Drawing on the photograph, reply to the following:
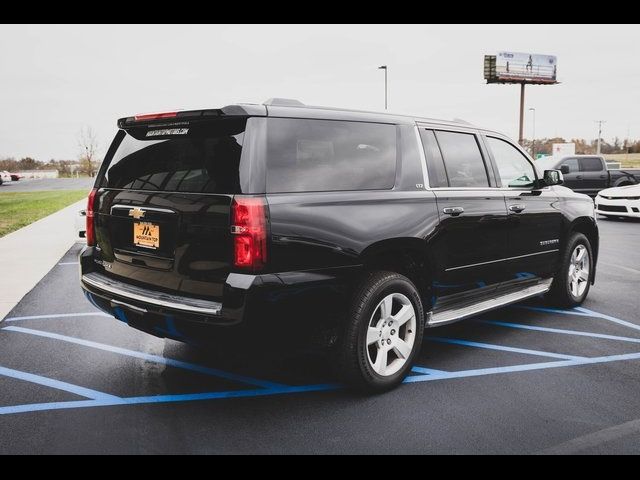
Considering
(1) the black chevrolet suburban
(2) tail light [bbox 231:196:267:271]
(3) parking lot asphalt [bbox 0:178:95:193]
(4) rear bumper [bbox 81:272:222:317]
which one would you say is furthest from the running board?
(3) parking lot asphalt [bbox 0:178:95:193]

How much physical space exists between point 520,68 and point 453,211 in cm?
5367

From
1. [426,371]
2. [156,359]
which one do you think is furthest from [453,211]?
[156,359]

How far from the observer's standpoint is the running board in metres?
4.40

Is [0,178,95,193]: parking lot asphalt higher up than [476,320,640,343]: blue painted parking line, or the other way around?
[0,178,95,193]: parking lot asphalt

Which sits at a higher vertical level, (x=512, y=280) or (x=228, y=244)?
(x=228, y=244)

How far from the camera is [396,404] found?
12.2ft

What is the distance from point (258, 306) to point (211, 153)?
37.7 inches

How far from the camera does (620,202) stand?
1487 cm

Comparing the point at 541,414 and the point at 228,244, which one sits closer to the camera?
the point at 228,244

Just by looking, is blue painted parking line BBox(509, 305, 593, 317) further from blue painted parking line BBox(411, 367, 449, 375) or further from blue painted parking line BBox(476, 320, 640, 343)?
blue painted parking line BBox(411, 367, 449, 375)

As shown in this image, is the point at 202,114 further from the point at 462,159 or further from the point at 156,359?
the point at 462,159

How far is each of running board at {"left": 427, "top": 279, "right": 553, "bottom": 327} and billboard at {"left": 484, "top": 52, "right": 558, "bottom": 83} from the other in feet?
167

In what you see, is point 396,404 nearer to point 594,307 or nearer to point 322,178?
point 322,178
